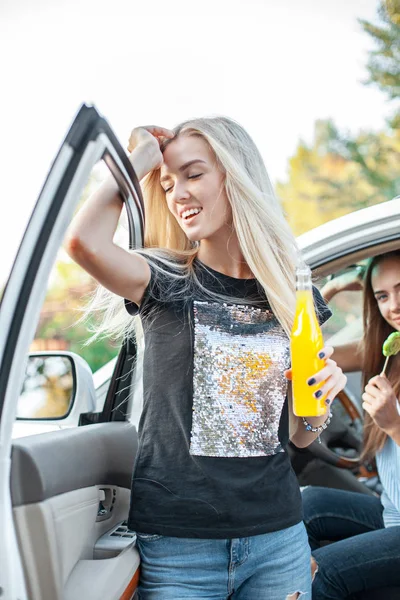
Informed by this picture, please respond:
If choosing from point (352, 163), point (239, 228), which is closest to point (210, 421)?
point (239, 228)

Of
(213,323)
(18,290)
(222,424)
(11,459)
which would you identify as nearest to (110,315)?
(213,323)

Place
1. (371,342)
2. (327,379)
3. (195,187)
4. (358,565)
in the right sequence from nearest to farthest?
(327,379)
(195,187)
(358,565)
(371,342)

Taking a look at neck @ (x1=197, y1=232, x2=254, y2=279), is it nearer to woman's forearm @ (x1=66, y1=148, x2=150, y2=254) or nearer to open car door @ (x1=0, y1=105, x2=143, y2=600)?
open car door @ (x1=0, y1=105, x2=143, y2=600)

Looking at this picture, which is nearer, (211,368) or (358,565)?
(211,368)

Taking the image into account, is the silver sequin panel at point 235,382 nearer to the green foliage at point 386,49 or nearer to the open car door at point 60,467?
the open car door at point 60,467

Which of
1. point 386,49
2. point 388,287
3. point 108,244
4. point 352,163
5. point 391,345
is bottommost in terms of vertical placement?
point 391,345

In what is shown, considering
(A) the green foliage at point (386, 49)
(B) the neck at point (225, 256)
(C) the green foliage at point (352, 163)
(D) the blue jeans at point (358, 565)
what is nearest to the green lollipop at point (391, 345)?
(D) the blue jeans at point (358, 565)

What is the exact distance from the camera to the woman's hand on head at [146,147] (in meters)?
1.83

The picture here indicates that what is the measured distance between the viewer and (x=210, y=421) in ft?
5.88

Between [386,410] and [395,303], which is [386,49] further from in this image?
[386,410]

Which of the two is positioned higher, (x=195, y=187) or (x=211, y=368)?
(x=195, y=187)

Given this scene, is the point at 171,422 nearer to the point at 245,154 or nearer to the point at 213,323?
the point at 213,323

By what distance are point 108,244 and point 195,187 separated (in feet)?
1.21

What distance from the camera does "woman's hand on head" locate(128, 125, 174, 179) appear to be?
1.83m
